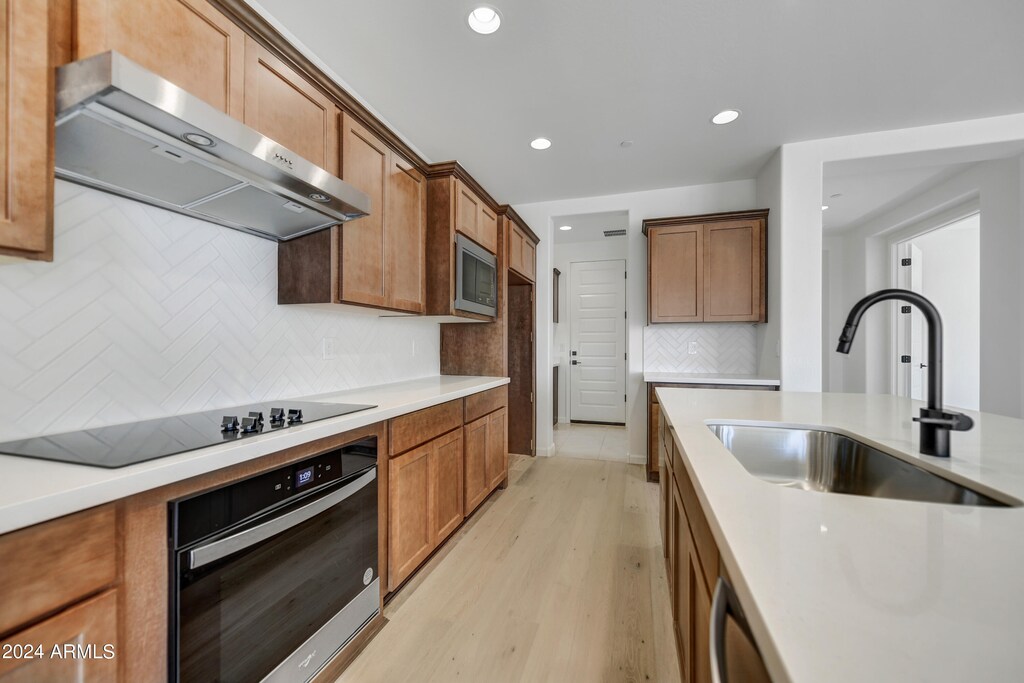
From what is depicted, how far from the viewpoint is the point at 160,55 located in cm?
122

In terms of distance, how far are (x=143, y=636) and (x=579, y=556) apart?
188 centimetres

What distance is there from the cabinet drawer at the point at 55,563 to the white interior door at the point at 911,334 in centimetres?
633

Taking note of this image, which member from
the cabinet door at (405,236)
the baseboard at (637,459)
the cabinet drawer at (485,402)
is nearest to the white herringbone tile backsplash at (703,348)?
the baseboard at (637,459)

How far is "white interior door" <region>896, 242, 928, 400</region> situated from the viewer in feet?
14.7

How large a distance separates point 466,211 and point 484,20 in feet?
3.67

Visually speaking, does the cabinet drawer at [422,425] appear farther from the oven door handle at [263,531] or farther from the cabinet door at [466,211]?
the cabinet door at [466,211]

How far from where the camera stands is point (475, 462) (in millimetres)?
2639

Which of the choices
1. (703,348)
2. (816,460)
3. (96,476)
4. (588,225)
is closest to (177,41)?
(96,476)

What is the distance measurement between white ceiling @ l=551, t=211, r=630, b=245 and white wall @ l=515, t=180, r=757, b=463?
5.1 inches

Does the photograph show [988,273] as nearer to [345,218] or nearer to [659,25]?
[659,25]

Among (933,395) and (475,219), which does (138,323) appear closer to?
(475,219)

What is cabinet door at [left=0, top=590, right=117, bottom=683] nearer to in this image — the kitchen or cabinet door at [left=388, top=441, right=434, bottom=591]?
the kitchen

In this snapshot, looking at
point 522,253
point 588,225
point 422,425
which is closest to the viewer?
point 422,425

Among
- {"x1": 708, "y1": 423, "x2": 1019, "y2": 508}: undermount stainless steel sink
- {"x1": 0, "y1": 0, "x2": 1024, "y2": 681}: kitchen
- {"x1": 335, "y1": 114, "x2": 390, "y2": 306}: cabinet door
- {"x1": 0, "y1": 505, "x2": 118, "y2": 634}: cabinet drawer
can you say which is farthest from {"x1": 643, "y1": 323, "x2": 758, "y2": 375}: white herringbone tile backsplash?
{"x1": 0, "y1": 505, "x2": 118, "y2": 634}: cabinet drawer
